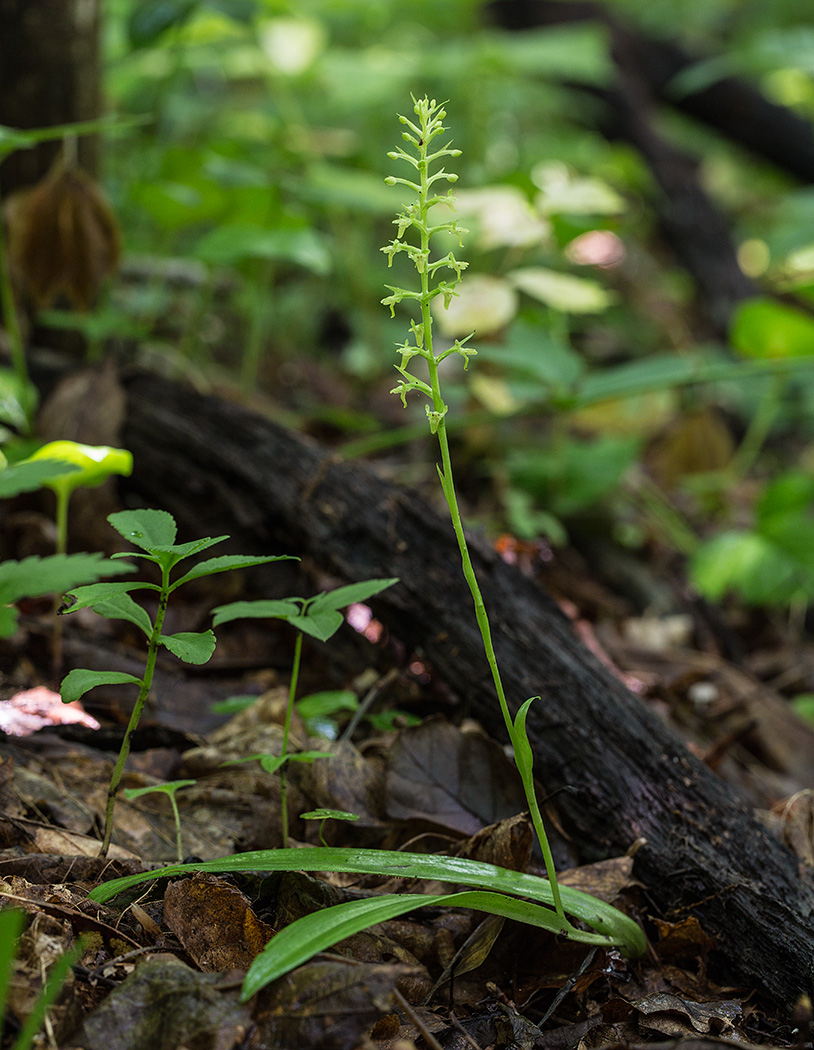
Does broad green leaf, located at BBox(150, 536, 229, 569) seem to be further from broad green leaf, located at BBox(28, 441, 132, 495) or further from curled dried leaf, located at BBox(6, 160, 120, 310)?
curled dried leaf, located at BBox(6, 160, 120, 310)

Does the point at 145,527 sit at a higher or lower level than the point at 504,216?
lower

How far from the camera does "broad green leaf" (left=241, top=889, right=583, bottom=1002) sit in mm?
929

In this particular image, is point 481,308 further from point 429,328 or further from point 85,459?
point 429,328

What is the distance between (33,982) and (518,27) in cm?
753

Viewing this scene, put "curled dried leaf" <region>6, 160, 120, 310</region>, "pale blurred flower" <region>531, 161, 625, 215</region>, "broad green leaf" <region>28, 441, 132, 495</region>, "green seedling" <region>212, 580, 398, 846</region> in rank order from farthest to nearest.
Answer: "pale blurred flower" <region>531, 161, 625, 215</region>, "curled dried leaf" <region>6, 160, 120, 310</region>, "broad green leaf" <region>28, 441, 132, 495</region>, "green seedling" <region>212, 580, 398, 846</region>

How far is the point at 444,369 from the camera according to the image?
4.62 meters

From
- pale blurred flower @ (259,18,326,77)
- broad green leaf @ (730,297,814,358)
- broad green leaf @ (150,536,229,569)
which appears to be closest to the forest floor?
broad green leaf @ (150,536,229,569)

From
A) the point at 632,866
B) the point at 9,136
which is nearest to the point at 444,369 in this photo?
the point at 9,136

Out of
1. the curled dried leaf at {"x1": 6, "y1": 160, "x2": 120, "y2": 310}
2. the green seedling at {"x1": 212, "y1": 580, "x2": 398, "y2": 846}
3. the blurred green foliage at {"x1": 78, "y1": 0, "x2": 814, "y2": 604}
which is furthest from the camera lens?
the blurred green foliage at {"x1": 78, "y1": 0, "x2": 814, "y2": 604}

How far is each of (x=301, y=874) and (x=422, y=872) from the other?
0.18 metres

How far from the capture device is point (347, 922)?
99 cm

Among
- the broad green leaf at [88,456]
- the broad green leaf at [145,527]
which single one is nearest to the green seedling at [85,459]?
the broad green leaf at [88,456]

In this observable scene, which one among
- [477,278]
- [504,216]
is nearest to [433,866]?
[477,278]

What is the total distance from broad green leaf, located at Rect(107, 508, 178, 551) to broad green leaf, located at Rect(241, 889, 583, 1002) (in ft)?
1.70
